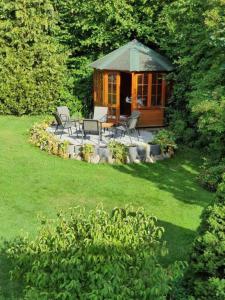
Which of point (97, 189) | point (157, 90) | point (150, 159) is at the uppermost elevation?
point (157, 90)

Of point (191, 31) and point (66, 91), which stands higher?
point (191, 31)

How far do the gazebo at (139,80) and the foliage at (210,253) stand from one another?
14.0 m

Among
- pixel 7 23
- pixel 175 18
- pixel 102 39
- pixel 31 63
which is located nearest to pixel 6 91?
pixel 31 63

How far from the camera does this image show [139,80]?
67.2ft

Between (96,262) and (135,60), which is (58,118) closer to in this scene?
(135,60)

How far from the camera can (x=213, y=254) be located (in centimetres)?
641

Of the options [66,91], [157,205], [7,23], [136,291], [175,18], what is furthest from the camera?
[66,91]

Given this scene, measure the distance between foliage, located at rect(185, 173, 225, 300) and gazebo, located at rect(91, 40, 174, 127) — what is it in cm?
1395

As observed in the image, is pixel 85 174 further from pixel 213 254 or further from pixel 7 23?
pixel 7 23

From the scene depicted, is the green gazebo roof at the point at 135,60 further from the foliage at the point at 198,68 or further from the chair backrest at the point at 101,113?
the chair backrest at the point at 101,113

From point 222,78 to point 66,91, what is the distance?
10.4 meters

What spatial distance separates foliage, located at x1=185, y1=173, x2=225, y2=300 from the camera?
6.38 meters

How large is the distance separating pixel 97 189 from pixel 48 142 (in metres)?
3.96

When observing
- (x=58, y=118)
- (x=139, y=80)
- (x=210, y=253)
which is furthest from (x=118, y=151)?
(x=210, y=253)
